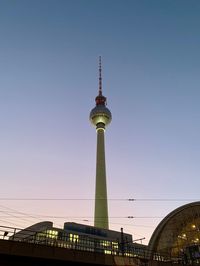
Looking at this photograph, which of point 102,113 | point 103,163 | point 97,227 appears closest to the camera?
point 97,227

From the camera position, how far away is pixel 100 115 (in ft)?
462

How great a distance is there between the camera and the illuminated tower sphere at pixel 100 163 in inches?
4405

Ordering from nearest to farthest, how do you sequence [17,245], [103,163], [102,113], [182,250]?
[17,245] < [182,250] < [103,163] < [102,113]

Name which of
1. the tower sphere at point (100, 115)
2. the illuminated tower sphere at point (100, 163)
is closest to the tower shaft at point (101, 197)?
the illuminated tower sphere at point (100, 163)

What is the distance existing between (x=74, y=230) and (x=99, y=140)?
132 ft

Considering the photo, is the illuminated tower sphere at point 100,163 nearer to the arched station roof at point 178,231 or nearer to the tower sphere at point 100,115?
the tower sphere at point 100,115

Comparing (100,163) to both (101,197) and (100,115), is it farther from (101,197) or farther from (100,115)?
(100,115)

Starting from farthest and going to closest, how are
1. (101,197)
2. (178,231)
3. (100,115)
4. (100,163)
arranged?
(100,115) < (100,163) < (101,197) < (178,231)

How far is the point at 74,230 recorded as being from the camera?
104 meters

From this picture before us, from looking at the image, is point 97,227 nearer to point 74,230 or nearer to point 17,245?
point 74,230

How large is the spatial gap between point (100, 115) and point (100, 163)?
29.1 metres

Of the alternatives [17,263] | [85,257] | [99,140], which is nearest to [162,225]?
[85,257]

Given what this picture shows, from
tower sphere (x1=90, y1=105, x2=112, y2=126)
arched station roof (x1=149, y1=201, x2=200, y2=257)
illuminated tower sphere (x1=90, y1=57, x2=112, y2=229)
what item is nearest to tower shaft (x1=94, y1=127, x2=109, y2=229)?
illuminated tower sphere (x1=90, y1=57, x2=112, y2=229)

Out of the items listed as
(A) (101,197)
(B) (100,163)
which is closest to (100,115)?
(B) (100,163)
